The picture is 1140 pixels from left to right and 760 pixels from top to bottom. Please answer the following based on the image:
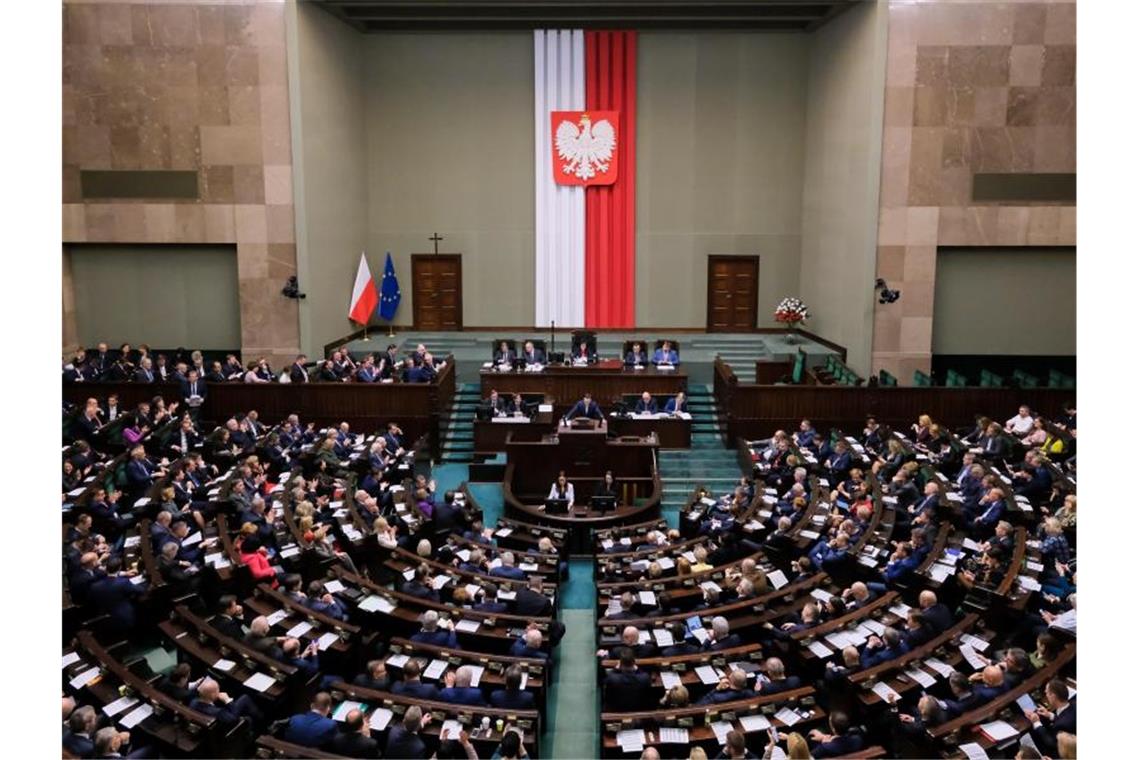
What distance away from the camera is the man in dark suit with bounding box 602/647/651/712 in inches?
285

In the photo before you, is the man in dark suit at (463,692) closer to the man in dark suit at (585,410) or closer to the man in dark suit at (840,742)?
the man in dark suit at (840,742)

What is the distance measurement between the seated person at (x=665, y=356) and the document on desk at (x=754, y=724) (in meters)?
11.3

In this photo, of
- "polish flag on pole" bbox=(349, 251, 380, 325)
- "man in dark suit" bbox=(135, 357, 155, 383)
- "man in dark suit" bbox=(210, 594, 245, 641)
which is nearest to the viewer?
"man in dark suit" bbox=(210, 594, 245, 641)

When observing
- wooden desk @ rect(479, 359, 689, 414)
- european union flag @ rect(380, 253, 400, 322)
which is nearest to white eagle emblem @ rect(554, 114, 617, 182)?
european union flag @ rect(380, 253, 400, 322)

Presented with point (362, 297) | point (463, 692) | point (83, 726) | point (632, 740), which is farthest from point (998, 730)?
point (362, 297)

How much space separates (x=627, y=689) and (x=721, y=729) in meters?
0.92

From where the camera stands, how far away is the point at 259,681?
7145 millimetres

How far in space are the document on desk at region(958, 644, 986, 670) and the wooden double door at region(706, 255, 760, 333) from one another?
596 inches

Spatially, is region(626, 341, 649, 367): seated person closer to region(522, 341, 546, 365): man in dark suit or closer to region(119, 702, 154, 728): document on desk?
region(522, 341, 546, 365): man in dark suit

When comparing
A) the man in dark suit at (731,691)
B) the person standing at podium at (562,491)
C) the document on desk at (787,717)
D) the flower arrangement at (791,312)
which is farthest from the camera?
the flower arrangement at (791,312)

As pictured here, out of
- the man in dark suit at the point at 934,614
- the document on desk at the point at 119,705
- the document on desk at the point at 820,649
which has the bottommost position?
the document on desk at the point at 119,705

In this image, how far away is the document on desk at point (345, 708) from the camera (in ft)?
22.0


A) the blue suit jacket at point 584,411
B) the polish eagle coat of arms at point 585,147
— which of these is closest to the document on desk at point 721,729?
the blue suit jacket at point 584,411
